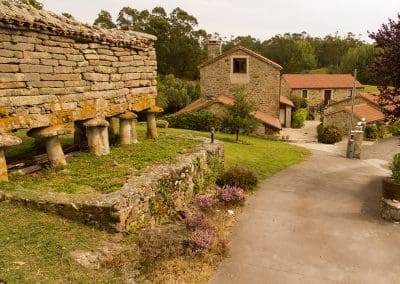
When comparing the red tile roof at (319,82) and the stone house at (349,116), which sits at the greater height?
the red tile roof at (319,82)

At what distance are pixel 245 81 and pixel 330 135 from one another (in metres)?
7.79

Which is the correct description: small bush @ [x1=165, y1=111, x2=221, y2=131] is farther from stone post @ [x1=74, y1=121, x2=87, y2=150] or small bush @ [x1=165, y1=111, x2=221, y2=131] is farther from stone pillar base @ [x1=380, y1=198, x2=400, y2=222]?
stone pillar base @ [x1=380, y1=198, x2=400, y2=222]

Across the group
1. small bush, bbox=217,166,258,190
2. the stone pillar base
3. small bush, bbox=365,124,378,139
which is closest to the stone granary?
small bush, bbox=217,166,258,190

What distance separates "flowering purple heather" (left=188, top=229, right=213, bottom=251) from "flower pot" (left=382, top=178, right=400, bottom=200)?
235 inches

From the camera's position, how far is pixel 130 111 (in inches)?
419

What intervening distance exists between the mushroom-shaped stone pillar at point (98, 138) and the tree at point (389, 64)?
9534 mm

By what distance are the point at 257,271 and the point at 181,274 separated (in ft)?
5.35

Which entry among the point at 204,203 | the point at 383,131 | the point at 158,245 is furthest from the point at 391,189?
the point at 383,131

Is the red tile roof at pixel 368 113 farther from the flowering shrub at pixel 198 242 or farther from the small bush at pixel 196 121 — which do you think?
the flowering shrub at pixel 198 242

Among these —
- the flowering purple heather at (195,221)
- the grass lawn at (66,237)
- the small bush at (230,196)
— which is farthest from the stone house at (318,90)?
the flowering purple heather at (195,221)

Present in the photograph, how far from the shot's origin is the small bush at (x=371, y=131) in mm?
28359

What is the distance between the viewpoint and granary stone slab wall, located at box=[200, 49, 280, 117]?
27688mm

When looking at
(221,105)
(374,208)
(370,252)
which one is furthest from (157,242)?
(221,105)

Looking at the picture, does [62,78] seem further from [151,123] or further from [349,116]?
[349,116]
